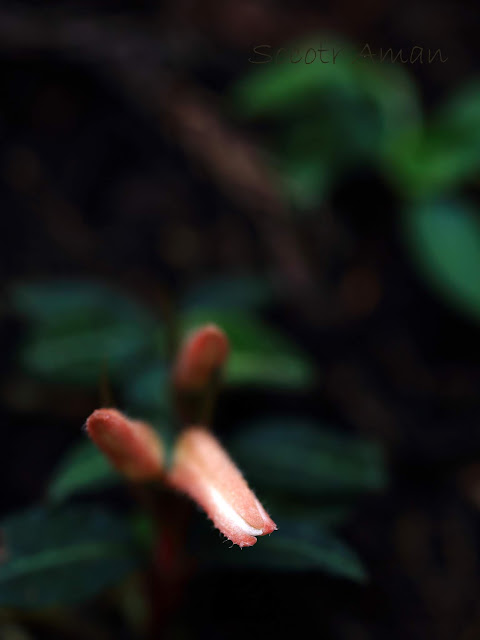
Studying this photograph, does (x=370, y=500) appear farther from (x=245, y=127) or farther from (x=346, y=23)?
(x=346, y=23)

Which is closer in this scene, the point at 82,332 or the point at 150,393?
the point at 150,393

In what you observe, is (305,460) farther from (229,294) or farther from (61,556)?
(229,294)

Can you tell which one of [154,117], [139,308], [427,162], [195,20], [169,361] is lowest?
[169,361]

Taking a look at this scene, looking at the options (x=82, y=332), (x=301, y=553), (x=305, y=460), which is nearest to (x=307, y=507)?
(x=305, y=460)

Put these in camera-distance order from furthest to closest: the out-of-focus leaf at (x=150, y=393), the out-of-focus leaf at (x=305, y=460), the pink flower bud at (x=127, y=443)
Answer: the out-of-focus leaf at (x=150, y=393) → the out-of-focus leaf at (x=305, y=460) → the pink flower bud at (x=127, y=443)

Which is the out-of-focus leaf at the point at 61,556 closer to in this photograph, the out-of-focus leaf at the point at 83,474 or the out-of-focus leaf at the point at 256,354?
the out-of-focus leaf at the point at 83,474

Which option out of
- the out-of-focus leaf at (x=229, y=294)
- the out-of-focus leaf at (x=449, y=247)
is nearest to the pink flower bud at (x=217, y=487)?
the out-of-focus leaf at (x=229, y=294)

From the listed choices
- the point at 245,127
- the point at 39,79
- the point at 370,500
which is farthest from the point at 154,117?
the point at 370,500
